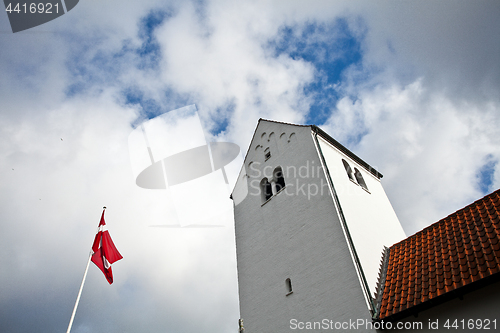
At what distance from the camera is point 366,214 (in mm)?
12070

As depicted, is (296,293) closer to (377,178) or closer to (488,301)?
(488,301)

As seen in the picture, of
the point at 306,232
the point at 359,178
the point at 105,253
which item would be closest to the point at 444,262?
the point at 306,232

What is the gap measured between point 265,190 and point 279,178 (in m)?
0.97

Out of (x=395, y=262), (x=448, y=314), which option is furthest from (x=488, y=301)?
(x=395, y=262)

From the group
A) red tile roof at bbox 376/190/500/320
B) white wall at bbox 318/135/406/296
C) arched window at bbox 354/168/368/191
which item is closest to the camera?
red tile roof at bbox 376/190/500/320

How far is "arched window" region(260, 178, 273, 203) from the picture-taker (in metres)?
13.9

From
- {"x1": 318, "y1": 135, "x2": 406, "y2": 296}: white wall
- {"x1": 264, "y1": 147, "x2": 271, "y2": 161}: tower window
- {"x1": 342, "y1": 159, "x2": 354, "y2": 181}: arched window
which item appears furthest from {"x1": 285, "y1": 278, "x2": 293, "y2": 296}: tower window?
{"x1": 264, "y1": 147, "x2": 271, "y2": 161}: tower window

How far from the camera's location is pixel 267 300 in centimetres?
1051

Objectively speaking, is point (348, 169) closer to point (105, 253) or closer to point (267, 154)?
point (267, 154)

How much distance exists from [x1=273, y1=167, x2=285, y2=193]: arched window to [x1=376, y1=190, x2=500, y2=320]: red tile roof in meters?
5.24

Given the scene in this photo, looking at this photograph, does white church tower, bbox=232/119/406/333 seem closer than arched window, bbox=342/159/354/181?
Yes

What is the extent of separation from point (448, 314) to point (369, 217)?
5.57 meters

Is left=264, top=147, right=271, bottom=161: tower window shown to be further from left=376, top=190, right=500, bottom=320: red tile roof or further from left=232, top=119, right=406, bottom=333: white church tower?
left=376, top=190, right=500, bottom=320: red tile roof

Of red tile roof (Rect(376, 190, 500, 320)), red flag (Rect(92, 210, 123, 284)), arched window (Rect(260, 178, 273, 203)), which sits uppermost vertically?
arched window (Rect(260, 178, 273, 203))
